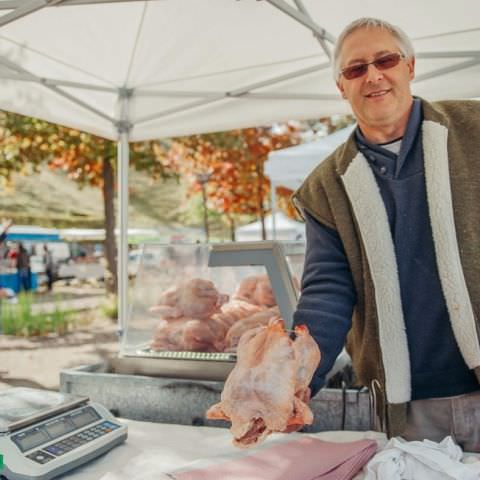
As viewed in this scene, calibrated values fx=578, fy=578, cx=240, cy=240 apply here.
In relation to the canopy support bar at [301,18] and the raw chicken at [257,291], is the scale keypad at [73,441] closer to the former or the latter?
the raw chicken at [257,291]

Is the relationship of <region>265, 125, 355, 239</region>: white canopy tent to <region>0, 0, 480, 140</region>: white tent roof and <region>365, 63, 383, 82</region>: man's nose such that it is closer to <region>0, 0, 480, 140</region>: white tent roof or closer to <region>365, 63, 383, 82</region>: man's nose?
<region>0, 0, 480, 140</region>: white tent roof

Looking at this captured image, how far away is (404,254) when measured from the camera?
144 cm

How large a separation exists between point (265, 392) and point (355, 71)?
837 millimetres

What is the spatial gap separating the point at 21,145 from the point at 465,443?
8.27 meters

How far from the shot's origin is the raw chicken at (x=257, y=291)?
2.29 m

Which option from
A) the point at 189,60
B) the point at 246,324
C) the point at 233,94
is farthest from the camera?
the point at 233,94

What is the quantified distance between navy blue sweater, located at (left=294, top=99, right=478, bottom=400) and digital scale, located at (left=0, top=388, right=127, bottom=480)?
584mm

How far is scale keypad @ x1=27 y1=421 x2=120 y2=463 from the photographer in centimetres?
128

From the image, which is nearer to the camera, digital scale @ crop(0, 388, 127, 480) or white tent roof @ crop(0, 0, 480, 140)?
digital scale @ crop(0, 388, 127, 480)

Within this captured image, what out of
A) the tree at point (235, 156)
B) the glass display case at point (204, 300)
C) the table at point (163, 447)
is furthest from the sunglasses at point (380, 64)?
the tree at point (235, 156)

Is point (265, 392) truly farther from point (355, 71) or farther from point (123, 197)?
point (123, 197)

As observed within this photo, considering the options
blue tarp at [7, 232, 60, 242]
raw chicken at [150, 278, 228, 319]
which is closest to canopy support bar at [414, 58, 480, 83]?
raw chicken at [150, 278, 228, 319]

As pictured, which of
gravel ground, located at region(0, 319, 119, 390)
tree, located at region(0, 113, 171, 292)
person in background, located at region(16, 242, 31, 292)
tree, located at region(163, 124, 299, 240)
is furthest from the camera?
person in background, located at region(16, 242, 31, 292)

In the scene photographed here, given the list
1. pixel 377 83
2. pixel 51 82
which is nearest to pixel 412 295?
pixel 377 83
